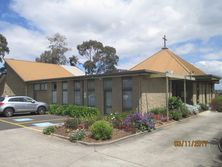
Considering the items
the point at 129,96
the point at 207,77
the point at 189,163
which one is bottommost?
the point at 189,163

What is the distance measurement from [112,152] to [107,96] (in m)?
9.62

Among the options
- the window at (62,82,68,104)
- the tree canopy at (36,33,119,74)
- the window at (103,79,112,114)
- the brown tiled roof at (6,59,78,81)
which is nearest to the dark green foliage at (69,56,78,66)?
the tree canopy at (36,33,119,74)

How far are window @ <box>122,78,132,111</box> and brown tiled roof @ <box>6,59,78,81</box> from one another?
13.9 metres

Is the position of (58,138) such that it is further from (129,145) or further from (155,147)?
(155,147)

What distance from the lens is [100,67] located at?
57875 mm

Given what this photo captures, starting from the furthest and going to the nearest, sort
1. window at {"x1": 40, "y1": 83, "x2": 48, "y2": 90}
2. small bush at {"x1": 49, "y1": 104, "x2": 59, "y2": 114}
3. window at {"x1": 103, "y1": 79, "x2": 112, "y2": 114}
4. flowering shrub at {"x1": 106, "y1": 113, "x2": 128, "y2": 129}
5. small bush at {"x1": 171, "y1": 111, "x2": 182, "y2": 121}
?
window at {"x1": 40, "y1": 83, "x2": 48, "y2": 90}, small bush at {"x1": 49, "y1": 104, "x2": 59, "y2": 114}, window at {"x1": 103, "y1": 79, "x2": 112, "y2": 114}, small bush at {"x1": 171, "y1": 111, "x2": 182, "y2": 121}, flowering shrub at {"x1": 106, "y1": 113, "x2": 128, "y2": 129}

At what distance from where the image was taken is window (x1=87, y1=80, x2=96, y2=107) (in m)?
20.1

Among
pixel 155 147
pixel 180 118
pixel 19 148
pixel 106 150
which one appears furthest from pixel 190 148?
pixel 180 118

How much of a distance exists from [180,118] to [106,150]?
8712 millimetres

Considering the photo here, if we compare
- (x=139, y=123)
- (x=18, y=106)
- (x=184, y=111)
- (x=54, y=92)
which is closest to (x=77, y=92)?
(x=54, y=92)

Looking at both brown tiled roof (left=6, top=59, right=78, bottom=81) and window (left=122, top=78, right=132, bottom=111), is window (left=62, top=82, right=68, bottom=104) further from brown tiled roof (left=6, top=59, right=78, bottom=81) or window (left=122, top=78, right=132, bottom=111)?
window (left=122, top=78, right=132, bottom=111)

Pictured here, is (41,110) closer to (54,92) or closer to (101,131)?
(54,92)

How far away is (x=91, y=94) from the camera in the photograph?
66.7 ft

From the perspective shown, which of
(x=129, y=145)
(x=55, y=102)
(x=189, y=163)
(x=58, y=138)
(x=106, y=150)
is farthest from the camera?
(x=55, y=102)
